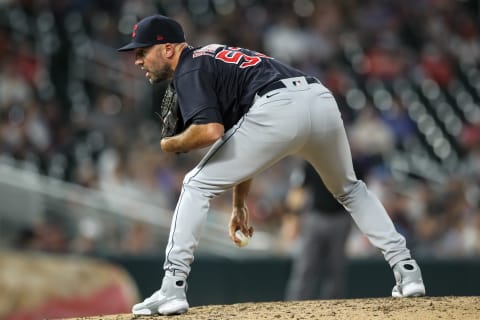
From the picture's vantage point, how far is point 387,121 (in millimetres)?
10914

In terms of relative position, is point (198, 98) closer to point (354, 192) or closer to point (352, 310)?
point (354, 192)

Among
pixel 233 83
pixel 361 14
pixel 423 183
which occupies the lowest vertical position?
pixel 423 183

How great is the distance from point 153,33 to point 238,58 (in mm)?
464

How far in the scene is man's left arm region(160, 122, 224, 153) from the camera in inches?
168

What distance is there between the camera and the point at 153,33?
4.54 m

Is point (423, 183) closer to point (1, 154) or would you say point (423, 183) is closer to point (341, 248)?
point (341, 248)

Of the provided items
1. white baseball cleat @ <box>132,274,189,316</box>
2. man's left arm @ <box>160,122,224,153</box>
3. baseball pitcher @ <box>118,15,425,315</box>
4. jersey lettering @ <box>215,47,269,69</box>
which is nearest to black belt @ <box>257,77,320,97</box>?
baseball pitcher @ <box>118,15,425,315</box>

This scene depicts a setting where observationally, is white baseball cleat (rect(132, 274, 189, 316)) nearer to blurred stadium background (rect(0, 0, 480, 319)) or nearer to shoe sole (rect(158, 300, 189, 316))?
shoe sole (rect(158, 300, 189, 316))

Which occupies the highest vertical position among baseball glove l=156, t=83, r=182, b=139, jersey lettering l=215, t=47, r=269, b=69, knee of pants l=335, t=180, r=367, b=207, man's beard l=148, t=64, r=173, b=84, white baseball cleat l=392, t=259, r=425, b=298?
Result: jersey lettering l=215, t=47, r=269, b=69

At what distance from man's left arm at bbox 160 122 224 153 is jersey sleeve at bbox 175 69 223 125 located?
30 millimetres

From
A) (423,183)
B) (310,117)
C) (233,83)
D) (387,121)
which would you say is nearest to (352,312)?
(310,117)

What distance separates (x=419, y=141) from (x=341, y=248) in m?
3.55

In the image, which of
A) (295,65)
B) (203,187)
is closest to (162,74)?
(203,187)

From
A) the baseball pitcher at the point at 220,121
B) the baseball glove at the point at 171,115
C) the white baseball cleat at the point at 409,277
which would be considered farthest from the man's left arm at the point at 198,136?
the white baseball cleat at the point at 409,277
